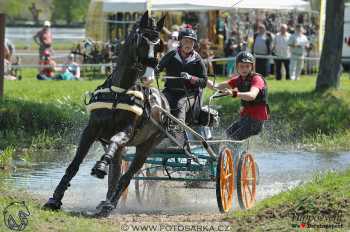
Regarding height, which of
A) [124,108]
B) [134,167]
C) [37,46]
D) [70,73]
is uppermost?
[124,108]

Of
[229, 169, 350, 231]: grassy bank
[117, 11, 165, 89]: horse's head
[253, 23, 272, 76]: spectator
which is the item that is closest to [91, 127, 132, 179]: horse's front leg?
[117, 11, 165, 89]: horse's head

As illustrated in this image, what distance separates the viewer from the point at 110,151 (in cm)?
954

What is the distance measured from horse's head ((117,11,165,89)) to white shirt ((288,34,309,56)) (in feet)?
68.2

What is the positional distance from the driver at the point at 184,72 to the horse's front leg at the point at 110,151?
60.3 inches

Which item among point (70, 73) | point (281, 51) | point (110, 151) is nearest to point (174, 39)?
point (110, 151)

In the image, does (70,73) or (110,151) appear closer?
(110,151)

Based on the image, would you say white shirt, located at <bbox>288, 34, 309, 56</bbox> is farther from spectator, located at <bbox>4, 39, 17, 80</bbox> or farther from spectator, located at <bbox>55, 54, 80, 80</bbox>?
spectator, located at <bbox>4, 39, 17, 80</bbox>

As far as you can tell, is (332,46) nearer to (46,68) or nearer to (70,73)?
(70,73)

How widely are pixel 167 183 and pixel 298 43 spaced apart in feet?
62.5

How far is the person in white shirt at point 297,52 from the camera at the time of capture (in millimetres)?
30438

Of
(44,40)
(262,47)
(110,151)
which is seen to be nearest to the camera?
(110,151)

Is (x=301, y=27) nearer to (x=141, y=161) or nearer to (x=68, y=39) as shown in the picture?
(x=68, y=39)

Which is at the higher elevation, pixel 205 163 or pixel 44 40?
pixel 205 163

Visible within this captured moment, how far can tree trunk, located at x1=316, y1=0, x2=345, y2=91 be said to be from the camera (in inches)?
827
